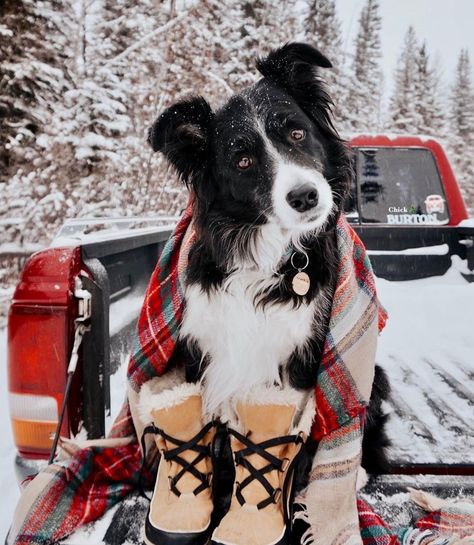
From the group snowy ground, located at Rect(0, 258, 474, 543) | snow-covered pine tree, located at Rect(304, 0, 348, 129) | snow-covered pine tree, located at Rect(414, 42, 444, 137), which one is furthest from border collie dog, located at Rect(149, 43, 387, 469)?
snow-covered pine tree, located at Rect(414, 42, 444, 137)

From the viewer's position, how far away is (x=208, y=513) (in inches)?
64.9

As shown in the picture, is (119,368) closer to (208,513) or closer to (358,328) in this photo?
(208,513)

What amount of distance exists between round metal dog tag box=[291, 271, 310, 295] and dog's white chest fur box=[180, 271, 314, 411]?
2.3 inches

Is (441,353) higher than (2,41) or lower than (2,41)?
lower

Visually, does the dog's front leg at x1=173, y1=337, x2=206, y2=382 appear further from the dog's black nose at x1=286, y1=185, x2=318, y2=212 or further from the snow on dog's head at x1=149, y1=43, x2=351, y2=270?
the dog's black nose at x1=286, y1=185, x2=318, y2=212

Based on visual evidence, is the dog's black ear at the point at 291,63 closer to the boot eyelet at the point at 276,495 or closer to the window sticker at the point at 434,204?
the boot eyelet at the point at 276,495

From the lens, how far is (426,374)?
2.95 m

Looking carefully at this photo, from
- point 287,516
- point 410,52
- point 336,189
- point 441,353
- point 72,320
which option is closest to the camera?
point 287,516

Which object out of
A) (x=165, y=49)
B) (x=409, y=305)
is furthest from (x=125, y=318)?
(x=165, y=49)

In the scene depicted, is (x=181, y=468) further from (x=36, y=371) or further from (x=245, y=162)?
(x=245, y=162)

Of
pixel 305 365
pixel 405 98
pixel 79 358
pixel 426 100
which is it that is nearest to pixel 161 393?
pixel 79 358

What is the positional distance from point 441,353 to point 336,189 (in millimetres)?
1792

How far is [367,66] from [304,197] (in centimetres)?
3807

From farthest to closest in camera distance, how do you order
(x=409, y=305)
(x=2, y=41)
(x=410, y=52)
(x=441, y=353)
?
(x=410, y=52), (x=2, y=41), (x=409, y=305), (x=441, y=353)
